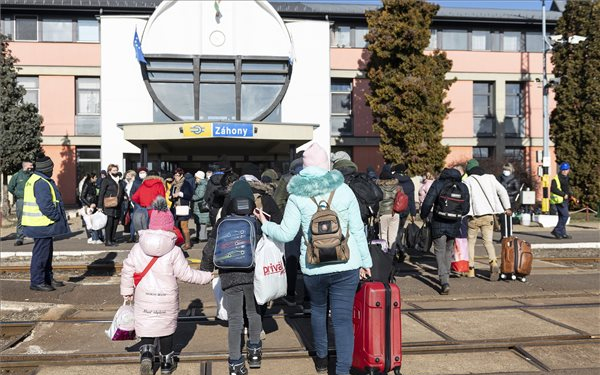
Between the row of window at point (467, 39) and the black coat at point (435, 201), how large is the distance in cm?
2380

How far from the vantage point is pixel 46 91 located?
28656 mm

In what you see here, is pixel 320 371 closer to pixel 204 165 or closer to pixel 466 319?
pixel 466 319

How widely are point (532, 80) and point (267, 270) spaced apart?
31.1 metres

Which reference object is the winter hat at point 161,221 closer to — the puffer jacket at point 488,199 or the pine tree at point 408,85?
the puffer jacket at point 488,199

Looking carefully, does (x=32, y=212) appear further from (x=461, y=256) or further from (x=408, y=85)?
(x=408, y=85)

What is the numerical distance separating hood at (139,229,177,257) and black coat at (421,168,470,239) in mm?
4131

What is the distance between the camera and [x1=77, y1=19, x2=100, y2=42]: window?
93.8 ft

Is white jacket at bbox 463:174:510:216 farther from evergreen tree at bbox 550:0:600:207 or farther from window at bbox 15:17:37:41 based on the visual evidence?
window at bbox 15:17:37:41

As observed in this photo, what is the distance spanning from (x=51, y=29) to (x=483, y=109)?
23843 mm

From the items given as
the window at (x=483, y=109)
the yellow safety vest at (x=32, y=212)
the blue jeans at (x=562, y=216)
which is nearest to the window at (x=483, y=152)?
the window at (x=483, y=109)

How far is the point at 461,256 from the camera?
9.11 metres

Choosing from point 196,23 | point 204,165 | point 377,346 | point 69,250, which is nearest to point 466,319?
point 377,346

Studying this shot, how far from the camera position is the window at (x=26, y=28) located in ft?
92.6

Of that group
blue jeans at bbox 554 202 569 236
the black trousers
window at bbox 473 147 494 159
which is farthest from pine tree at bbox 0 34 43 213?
window at bbox 473 147 494 159
